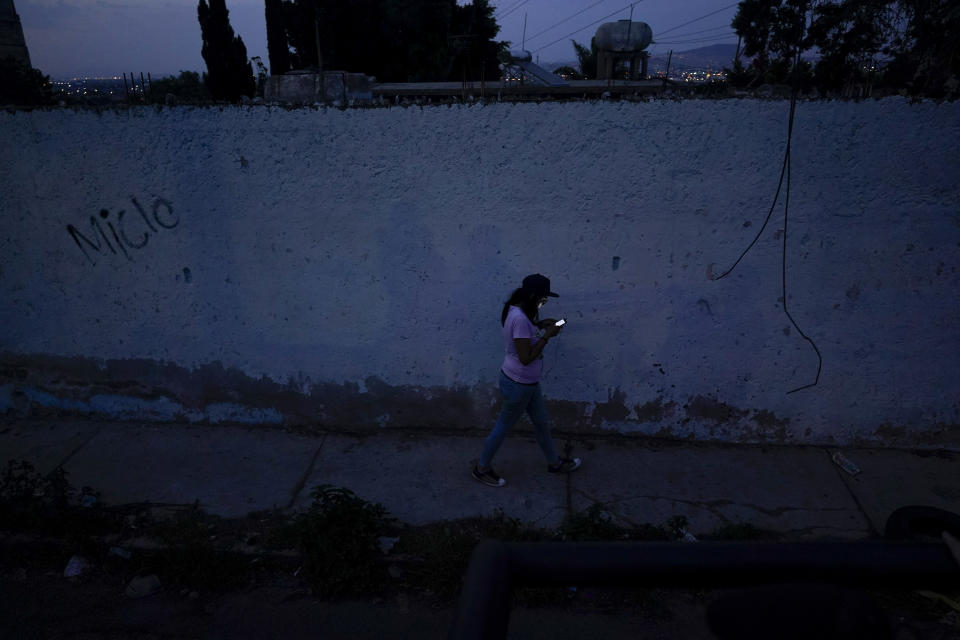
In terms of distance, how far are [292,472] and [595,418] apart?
2334 mm

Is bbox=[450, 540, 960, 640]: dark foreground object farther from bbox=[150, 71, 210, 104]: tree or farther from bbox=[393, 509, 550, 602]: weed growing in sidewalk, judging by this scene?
bbox=[150, 71, 210, 104]: tree

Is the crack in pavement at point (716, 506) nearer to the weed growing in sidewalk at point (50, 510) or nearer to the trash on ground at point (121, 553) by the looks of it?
the trash on ground at point (121, 553)

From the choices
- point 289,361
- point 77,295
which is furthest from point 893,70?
point 77,295

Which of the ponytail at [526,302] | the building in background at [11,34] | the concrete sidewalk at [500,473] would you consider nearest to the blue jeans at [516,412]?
the concrete sidewalk at [500,473]

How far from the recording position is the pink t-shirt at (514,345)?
387 centimetres

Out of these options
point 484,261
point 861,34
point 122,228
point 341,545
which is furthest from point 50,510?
point 861,34

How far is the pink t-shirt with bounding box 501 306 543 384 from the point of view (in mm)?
3869

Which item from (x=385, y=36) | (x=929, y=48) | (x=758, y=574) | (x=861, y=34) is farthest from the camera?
(x=385, y=36)

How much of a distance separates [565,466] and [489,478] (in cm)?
56

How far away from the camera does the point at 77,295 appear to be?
4.95m

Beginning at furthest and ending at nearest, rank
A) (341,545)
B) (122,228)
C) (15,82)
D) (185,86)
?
(185,86)
(15,82)
(122,228)
(341,545)

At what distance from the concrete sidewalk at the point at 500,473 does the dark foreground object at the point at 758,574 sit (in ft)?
11.1

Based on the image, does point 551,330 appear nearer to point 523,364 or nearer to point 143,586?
point 523,364

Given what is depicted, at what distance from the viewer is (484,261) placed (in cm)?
461
